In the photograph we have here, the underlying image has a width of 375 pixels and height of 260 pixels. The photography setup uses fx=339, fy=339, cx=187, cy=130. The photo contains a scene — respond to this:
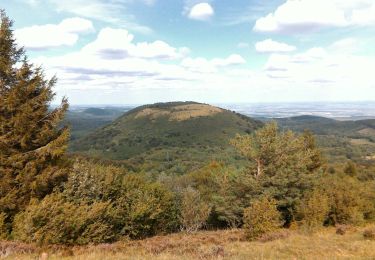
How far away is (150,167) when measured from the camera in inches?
6048

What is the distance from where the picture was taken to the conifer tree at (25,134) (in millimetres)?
24922

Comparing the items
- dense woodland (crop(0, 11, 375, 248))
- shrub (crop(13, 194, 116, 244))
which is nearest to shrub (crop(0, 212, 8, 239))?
dense woodland (crop(0, 11, 375, 248))

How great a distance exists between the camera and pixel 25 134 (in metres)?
25.4

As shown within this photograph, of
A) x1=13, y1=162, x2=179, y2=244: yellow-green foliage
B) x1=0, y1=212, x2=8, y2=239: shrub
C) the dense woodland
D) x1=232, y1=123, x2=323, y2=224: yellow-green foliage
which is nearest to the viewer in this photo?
x1=13, y1=162, x2=179, y2=244: yellow-green foliage

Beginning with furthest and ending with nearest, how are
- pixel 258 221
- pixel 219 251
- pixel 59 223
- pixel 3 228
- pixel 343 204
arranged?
pixel 343 204, pixel 258 221, pixel 3 228, pixel 59 223, pixel 219 251

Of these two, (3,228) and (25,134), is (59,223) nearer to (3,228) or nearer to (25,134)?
(3,228)

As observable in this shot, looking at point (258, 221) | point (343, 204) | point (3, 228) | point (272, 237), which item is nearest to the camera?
point (272, 237)

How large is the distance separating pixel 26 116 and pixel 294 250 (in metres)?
20.9

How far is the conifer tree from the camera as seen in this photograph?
2492 centimetres

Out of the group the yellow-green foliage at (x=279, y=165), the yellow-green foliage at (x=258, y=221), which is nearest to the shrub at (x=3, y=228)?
the yellow-green foliage at (x=258, y=221)

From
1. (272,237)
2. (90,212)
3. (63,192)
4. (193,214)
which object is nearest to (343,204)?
(193,214)

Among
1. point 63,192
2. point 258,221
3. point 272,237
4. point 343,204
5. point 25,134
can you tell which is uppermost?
point 25,134

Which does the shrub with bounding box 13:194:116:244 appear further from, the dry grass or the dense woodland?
the dry grass

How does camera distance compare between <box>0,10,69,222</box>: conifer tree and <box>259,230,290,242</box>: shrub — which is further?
<box>0,10,69,222</box>: conifer tree
